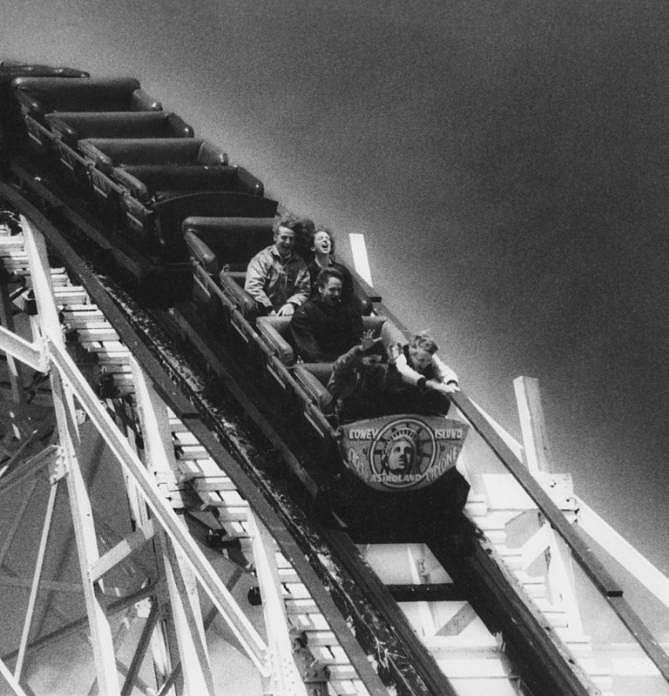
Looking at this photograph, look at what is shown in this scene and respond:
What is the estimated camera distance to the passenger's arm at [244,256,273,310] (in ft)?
31.2

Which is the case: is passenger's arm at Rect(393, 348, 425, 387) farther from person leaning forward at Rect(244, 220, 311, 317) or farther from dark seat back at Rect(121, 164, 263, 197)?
dark seat back at Rect(121, 164, 263, 197)

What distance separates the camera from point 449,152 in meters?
15.3

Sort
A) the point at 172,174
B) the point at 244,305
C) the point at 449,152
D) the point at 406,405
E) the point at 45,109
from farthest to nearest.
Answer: the point at 449,152, the point at 45,109, the point at 172,174, the point at 244,305, the point at 406,405

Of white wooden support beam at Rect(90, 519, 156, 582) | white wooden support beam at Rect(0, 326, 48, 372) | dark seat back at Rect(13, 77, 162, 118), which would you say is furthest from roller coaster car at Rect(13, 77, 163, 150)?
white wooden support beam at Rect(90, 519, 156, 582)

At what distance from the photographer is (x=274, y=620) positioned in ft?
24.7

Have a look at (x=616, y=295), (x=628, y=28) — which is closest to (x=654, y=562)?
(x=616, y=295)

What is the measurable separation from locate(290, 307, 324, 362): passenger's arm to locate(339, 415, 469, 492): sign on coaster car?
126 cm

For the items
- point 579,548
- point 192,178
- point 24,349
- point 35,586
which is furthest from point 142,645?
point 192,178

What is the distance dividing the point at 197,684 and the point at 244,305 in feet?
7.85

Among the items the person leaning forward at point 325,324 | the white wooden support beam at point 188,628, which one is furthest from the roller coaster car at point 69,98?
the white wooden support beam at point 188,628

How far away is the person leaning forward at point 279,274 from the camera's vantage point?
Answer: 9672mm

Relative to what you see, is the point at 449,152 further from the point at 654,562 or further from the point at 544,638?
the point at 544,638

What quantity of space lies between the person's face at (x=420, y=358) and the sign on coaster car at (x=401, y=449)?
412mm

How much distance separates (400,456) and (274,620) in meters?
1.11
